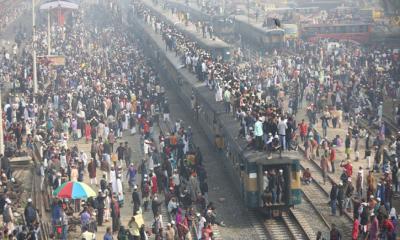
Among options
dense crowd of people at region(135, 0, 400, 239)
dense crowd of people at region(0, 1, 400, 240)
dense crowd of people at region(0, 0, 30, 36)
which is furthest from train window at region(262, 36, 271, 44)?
dense crowd of people at region(0, 0, 30, 36)

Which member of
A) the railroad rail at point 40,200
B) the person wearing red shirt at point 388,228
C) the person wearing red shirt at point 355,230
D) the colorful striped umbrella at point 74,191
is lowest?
the railroad rail at point 40,200

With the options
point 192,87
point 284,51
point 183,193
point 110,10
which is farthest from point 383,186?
point 110,10

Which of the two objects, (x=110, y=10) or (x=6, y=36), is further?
(x=110, y=10)

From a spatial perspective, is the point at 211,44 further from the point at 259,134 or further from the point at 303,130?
the point at 259,134

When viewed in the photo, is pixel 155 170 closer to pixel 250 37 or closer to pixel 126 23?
pixel 250 37

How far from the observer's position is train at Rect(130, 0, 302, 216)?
2672 cm

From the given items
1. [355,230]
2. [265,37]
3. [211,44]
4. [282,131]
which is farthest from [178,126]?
[265,37]

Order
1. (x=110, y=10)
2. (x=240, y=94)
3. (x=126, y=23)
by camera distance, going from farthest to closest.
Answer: (x=110, y=10) → (x=126, y=23) → (x=240, y=94)

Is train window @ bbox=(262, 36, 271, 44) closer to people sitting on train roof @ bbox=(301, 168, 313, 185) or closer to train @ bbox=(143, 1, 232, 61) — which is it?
train @ bbox=(143, 1, 232, 61)

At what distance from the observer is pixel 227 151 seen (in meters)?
31.5

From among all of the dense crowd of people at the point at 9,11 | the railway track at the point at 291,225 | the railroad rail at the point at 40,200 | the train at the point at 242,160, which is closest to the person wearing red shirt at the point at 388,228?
the railway track at the point at 291,225

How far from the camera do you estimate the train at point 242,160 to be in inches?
1052

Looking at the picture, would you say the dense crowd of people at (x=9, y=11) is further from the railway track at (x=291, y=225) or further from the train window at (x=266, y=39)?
the railway track at (x=291, y=225)

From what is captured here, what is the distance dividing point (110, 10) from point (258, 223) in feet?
238
